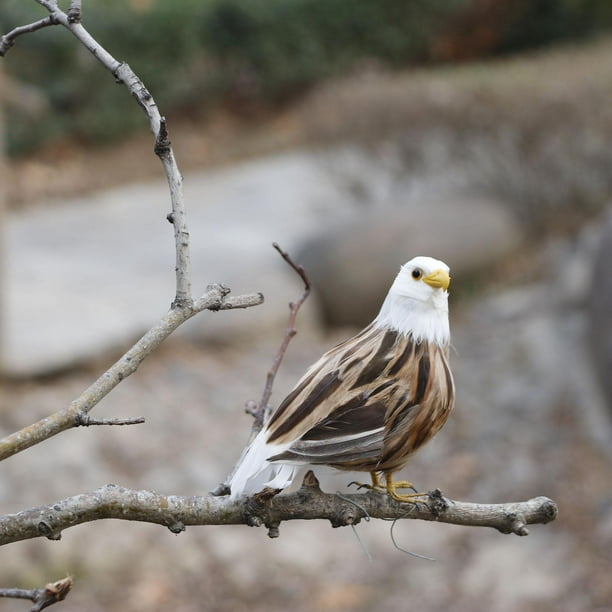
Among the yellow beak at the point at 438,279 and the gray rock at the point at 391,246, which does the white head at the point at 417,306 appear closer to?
the yellow beak at the point at 438,279

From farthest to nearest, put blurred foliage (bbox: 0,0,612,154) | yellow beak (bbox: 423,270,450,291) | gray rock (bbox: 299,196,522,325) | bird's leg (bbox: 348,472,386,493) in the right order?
blurred foliage (bbox: 0,0,612,154)
gray rock (bbox: 299,196,522,325)
bird's leg (bbox: 348,472,386,493)
yellow beak (bbox: 423,270,450,291)

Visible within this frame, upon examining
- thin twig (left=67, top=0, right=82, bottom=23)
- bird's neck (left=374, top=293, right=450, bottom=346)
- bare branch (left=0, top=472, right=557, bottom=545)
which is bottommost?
bare branch (left=0, top=472, right=557, bottom=545)

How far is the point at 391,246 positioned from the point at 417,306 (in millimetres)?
7050

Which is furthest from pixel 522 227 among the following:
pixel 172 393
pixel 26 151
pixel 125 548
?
pixel 26 151

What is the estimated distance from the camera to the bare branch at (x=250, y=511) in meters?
1.35

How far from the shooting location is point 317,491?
150 centimetres

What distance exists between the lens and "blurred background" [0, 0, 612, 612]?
5.85m

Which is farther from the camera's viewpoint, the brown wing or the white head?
the white head

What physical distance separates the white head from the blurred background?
4.31 meters

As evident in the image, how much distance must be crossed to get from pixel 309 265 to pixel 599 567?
399 cm

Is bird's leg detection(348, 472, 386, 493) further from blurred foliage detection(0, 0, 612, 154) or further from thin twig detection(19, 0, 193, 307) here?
blurred foliage detection(0, 0, 612, 154)

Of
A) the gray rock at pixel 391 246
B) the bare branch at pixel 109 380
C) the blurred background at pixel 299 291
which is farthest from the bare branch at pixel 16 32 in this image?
the gray rock at pixel 391 246

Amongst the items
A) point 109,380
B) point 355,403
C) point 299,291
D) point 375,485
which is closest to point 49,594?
point 109,380

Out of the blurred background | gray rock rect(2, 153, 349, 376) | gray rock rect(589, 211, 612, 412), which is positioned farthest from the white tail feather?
gray rock rect(2, 153, 349, 376)
